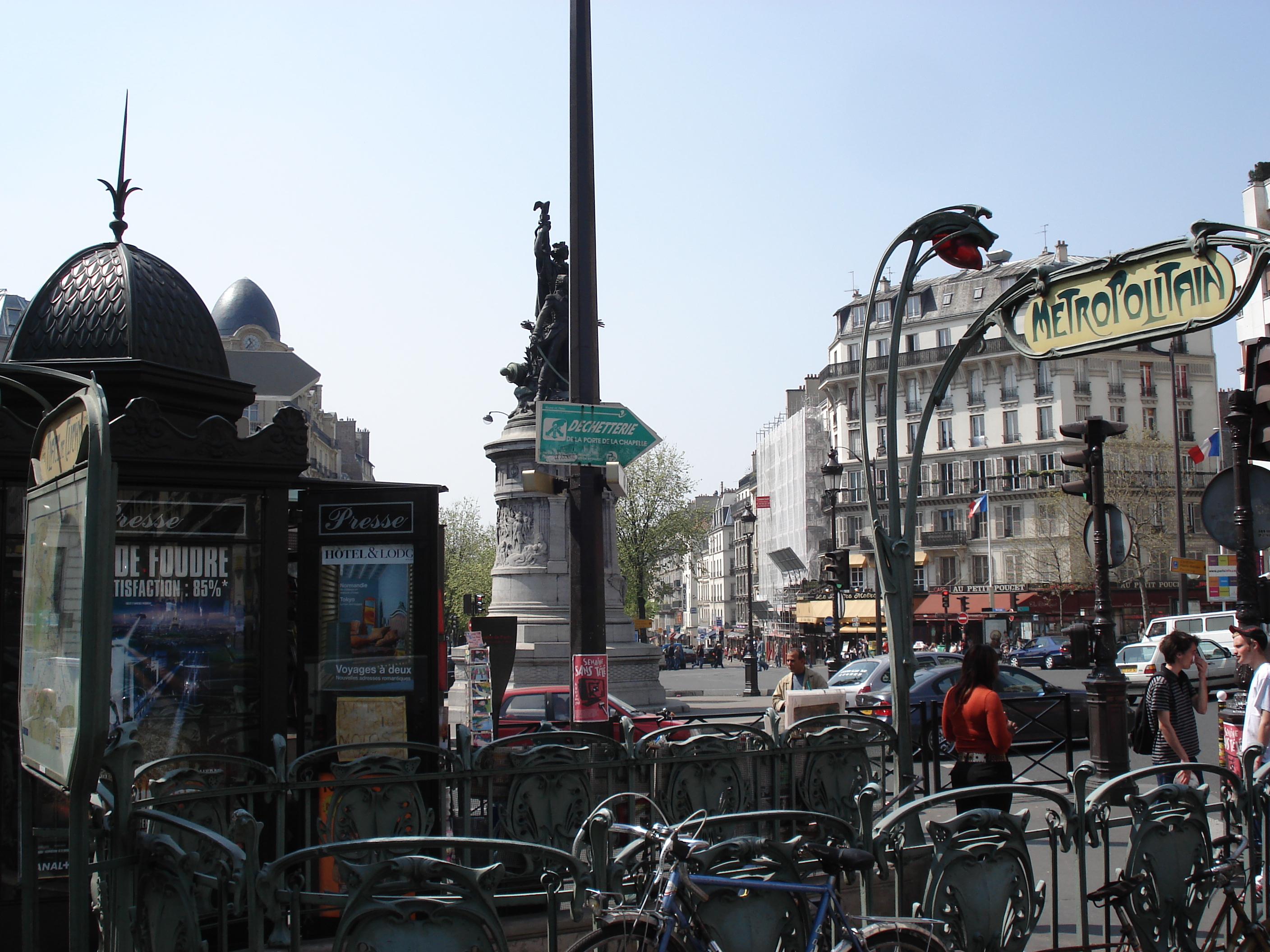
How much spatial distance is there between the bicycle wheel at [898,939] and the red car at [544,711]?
9.04 meters

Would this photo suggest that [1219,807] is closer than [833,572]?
Yes

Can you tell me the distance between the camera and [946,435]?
75.9m

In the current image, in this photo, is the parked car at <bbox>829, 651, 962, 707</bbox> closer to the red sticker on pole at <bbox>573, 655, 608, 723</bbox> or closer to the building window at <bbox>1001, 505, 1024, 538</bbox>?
the red sticker on pole at <bbox>573, 655, 608, 723</bbox>

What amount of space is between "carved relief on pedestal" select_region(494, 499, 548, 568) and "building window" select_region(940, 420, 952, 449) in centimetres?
5549

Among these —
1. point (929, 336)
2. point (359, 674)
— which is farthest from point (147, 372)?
point (929, 336)

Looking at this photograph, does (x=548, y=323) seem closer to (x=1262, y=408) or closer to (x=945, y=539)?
(x=1262, y=408)

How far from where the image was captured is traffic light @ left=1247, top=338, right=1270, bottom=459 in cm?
786

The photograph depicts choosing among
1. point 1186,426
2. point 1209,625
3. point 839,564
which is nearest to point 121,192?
point 839,564

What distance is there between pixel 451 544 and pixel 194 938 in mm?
88001

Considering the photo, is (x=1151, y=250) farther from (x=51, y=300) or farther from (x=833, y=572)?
(x=833, y=572)

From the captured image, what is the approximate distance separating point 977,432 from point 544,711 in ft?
206

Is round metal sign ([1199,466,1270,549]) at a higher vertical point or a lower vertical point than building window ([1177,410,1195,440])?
lower

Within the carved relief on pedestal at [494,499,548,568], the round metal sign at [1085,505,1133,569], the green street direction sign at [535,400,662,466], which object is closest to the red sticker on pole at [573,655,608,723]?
the green street direction sign at [535,400,662,466]

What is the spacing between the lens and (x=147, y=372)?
6660 mm
